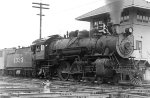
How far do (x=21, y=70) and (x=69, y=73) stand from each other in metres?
8.26

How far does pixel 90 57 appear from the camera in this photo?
17141 millimetres

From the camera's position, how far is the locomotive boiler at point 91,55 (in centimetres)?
1570

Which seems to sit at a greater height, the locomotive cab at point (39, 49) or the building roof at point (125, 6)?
A: the building roof at point (125, 6)

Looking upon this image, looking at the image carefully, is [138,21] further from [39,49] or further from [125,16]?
[39,49]

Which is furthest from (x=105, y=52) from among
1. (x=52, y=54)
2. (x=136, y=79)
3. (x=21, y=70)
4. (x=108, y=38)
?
(x=21, y=70)

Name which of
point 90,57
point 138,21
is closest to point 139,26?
point 138,21

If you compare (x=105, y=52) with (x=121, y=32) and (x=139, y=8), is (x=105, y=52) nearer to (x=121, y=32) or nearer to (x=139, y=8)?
(x=121, y=32)

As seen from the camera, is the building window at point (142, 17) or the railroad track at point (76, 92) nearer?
the railroad track at point (76, 92)

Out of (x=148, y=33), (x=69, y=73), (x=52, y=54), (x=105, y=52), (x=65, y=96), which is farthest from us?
(x=148, y=33)

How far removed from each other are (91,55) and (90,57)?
0.98 ft

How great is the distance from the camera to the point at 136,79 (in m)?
15.1

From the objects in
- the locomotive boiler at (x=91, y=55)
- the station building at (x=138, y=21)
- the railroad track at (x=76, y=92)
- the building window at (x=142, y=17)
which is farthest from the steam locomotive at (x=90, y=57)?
the building window at (x=142, y=17)

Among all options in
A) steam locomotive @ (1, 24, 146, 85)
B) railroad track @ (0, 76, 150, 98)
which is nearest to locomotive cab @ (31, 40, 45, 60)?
steam locomotive @ (1, 24, 146, 85)

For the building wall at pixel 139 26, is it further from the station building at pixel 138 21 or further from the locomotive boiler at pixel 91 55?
the locomotive boiler at pixel 91 55
